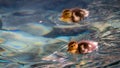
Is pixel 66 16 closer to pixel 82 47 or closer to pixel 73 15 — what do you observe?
pixel 73 15

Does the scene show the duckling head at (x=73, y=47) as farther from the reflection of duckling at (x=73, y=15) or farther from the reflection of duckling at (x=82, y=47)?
the reflection of duckling at (x=73, y=15)

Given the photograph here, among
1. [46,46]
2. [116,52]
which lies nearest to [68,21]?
[46,46]

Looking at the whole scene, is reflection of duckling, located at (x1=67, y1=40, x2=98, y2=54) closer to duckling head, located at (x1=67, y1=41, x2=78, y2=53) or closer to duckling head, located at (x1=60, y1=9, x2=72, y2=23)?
duckling head, located at (x1=67, y1=41, x2=78, y2=53)

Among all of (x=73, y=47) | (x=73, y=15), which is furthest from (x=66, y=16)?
(x=73, y=47)

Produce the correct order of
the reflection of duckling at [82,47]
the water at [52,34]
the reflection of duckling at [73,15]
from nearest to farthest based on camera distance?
1. the water at [52,34]
2. the reflection of duckling at [82,47]
3. the reflection of duckling at [73,15]

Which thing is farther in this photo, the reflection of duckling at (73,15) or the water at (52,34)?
the reflection of duckling at (73,15)

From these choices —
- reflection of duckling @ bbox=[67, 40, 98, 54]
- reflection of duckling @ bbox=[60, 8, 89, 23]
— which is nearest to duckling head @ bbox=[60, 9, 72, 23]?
reflection of duckling @ bbox=[60, 8, 89, 23]

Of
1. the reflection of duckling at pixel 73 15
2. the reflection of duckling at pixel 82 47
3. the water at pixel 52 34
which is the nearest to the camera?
the water at pixel 52 34

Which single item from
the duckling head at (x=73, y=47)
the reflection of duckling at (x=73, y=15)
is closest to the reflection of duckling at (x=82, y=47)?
the duckling head at (x=73, y=47)
